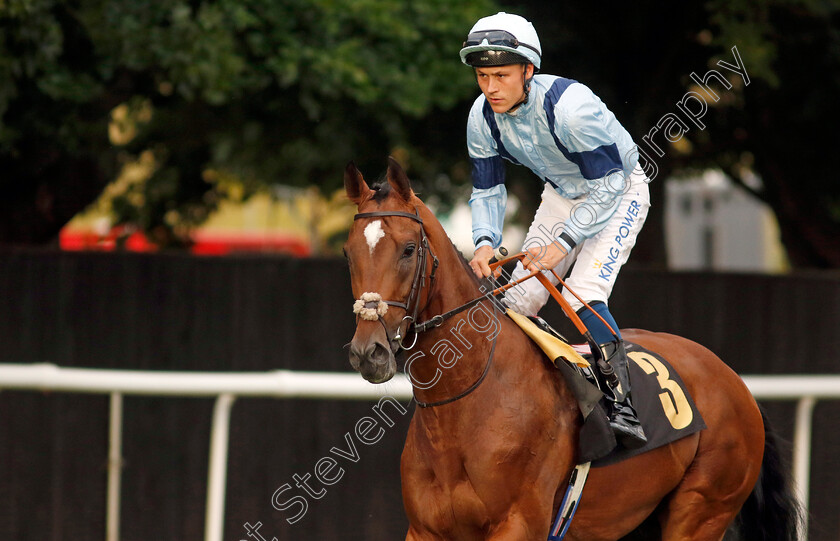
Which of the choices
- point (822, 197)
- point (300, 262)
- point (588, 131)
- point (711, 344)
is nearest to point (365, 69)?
point (300, 262)

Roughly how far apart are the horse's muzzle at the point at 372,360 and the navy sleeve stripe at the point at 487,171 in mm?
1187

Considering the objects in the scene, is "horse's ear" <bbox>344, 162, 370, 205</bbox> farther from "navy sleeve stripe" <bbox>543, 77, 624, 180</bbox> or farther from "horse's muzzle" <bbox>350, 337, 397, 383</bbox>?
"navy sleeve stripe" <bbox>543, 77, 624, 180</bbox>

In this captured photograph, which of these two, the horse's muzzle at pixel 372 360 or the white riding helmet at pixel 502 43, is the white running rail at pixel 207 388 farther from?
the white riding helmet at pixel 502 43

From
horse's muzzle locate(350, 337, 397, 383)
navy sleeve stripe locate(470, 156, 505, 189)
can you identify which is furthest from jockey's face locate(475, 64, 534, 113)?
horse's muzzle locate(350, 337, 397, 383)

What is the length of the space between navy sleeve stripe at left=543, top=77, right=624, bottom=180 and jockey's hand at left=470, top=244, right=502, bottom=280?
47 centimetres

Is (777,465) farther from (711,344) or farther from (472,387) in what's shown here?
(472,387)

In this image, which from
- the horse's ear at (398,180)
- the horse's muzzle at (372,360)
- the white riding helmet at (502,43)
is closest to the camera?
the horse's muzzle at (372,360)

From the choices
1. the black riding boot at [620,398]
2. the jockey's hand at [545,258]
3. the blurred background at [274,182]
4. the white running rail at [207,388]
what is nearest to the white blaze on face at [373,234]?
the jockey's hand at [545,258]

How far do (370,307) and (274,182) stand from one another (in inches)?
330

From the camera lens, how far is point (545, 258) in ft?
11.8

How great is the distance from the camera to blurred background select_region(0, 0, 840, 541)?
5219mm

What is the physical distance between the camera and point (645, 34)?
30.2ft

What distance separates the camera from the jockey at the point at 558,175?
3.58 m

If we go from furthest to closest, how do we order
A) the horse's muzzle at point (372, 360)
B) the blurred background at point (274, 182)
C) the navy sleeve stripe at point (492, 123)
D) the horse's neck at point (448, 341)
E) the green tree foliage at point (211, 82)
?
1. the green tree foliage at point (211, 82)
2. the blurred background at point (274, 182)
3. the navy sleeve stripe at point (492, 123)
4. the horse's neck at point (448, 341)
5. the horse's muzzle at point (372, 360)
